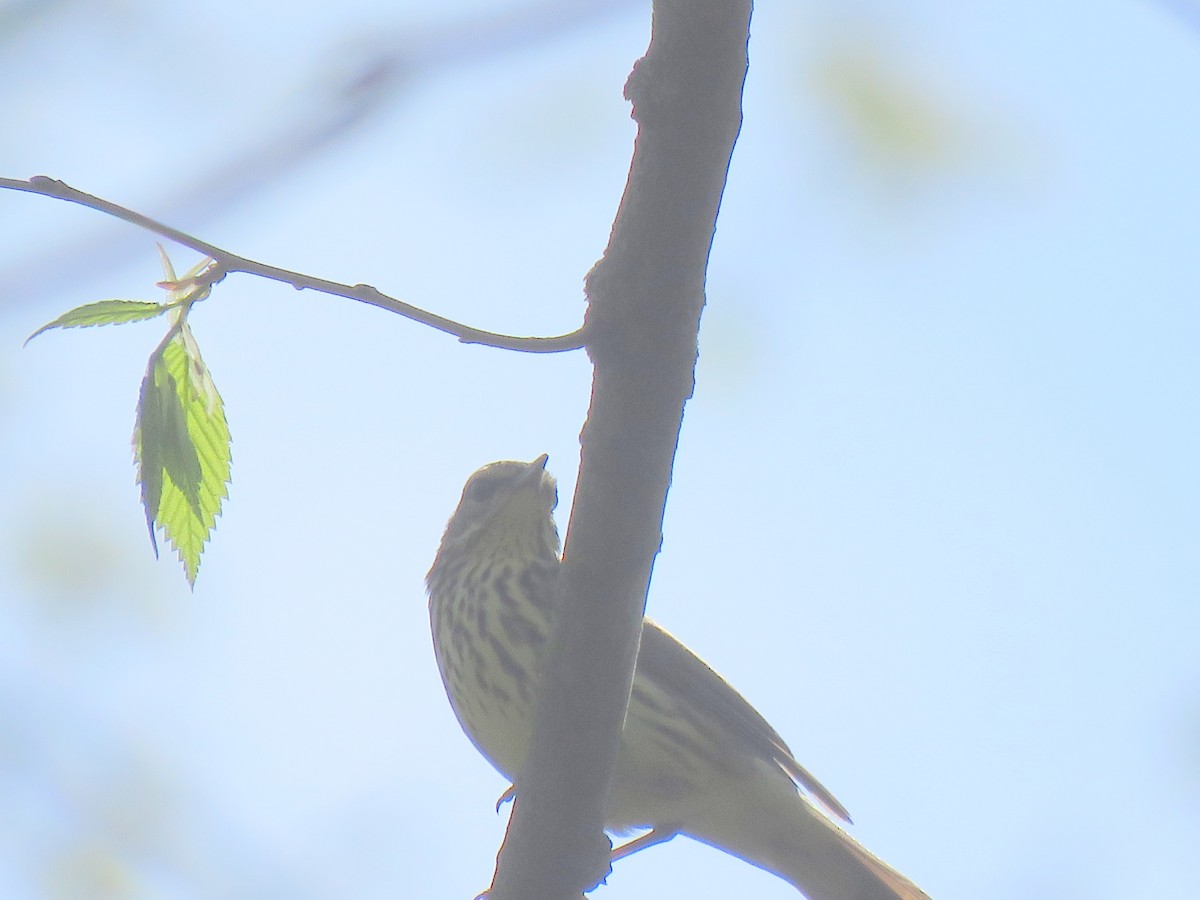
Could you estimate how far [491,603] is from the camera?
17.6 ft

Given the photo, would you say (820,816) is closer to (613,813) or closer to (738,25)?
(613,813)

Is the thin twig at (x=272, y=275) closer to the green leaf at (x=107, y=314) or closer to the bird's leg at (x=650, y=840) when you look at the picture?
the green leaf at (x=107, y=314)

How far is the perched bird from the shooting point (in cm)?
502

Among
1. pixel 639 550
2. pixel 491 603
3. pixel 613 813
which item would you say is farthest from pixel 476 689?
pixel 639 550

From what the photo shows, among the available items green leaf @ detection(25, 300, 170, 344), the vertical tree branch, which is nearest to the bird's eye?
the vertical tree branch

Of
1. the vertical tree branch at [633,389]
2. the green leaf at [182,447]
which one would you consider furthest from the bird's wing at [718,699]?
the green leaf at [182,447]

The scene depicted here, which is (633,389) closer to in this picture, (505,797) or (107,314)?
(107,314)

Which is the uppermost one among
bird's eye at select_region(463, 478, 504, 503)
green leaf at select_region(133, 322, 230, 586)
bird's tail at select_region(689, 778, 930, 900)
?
bird's eye at select_region(463, 478, 504, 503)

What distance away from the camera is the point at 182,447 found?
2764 millimetres

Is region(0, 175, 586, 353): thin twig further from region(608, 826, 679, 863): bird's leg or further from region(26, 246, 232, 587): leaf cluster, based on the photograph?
region(608, 826, 679, 863): bird's leg

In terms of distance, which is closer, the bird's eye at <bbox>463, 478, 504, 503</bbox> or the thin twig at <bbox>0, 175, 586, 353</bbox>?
the thin twig at <bbox>0, 175, 586, 353</bbox>

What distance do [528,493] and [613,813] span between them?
5.36 feet

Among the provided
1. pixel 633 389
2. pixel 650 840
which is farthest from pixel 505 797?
pixel 633 389

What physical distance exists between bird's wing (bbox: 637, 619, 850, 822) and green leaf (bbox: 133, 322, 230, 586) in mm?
2701
